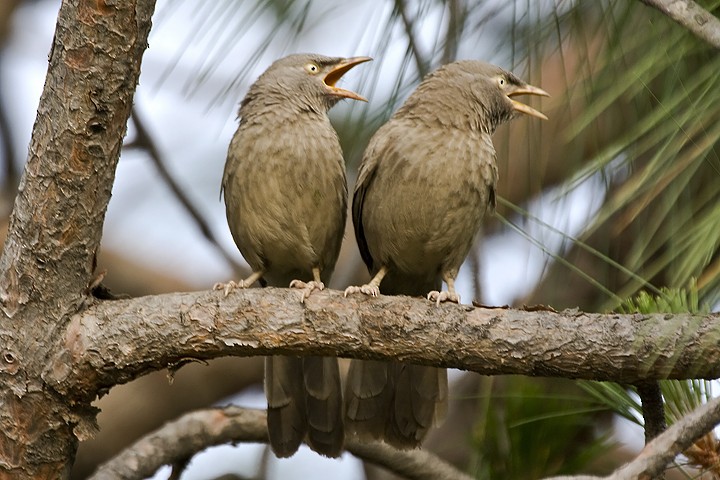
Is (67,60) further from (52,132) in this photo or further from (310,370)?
A: (310,370)

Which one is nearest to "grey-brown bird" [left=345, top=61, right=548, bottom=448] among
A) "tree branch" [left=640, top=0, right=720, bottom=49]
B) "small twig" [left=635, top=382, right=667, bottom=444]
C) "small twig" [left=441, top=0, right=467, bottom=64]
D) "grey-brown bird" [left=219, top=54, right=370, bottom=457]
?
"grey-brown bird" [left=219, top=54, right=370, bottom=457]

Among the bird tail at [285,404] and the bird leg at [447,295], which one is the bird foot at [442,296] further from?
the bird tail at [285,404]

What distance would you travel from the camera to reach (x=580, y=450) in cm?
382

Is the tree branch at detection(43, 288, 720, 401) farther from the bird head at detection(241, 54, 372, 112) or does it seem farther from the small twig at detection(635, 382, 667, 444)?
the bird head at detection(241, 54, 372, 112)

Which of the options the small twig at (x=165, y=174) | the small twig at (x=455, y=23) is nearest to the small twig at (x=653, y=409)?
the small twig at (x=455, y=23)

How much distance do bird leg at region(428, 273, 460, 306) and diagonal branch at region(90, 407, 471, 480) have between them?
78 cm

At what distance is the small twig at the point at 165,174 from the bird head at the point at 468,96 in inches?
61.3

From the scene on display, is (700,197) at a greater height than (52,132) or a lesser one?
lesser

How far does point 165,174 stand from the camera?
5.29m

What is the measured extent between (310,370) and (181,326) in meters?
1.23

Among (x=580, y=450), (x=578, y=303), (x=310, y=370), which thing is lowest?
(x=580, y=450)

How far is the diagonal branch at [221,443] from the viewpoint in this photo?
434 centimetres

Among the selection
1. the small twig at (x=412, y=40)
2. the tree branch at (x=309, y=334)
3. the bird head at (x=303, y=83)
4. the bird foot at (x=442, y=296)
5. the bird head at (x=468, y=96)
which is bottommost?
the tree branch at (x=309, y=334)

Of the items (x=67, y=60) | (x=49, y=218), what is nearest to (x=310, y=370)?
(x=49, y=218)
